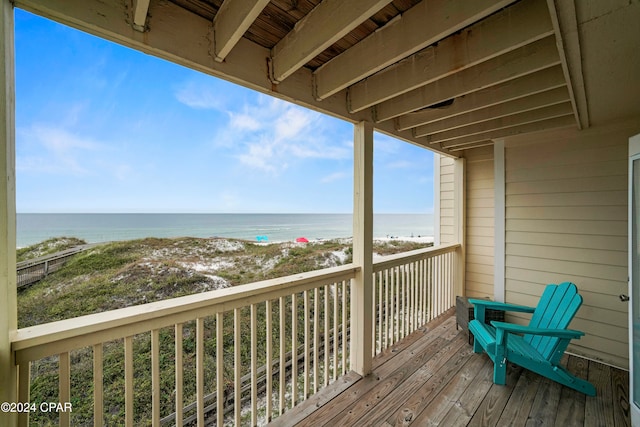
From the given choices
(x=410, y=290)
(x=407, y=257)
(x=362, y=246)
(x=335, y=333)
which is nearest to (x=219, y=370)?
(x=335, y=333)

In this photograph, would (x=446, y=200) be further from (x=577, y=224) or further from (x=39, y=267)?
(x=39, y=267)

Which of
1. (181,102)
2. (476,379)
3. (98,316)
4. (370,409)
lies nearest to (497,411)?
(476,379)

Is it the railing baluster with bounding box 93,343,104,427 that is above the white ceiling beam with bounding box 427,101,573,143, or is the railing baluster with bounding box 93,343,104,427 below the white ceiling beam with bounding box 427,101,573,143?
below

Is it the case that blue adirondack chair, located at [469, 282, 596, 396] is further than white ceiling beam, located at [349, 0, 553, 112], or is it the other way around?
blue adirondack chair, located at [469, 282, 596, 396]

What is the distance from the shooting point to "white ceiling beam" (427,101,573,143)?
2.23 meters

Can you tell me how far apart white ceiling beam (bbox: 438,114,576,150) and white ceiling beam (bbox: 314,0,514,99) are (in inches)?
82.1

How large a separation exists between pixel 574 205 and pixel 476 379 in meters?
2.05

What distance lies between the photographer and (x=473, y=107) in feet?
6.78

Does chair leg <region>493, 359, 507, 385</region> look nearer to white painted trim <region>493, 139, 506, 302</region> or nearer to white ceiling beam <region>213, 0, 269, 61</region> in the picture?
white painted trim <region>493, 139, 506, 302</region>

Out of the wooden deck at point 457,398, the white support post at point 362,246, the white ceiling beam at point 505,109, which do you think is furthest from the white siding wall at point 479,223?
the white support post at point 362,246

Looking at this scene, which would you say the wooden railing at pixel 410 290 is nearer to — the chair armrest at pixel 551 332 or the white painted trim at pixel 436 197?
the white painted trim at pixel 436 197

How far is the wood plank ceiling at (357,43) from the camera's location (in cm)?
113

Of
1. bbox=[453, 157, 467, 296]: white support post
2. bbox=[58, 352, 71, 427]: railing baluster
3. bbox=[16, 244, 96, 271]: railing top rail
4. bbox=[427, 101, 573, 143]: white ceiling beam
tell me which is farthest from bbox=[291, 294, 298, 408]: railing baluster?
bbox=[453, 157, 467, 296]: white support post

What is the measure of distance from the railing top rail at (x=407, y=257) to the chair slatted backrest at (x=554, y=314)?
1.10 m
